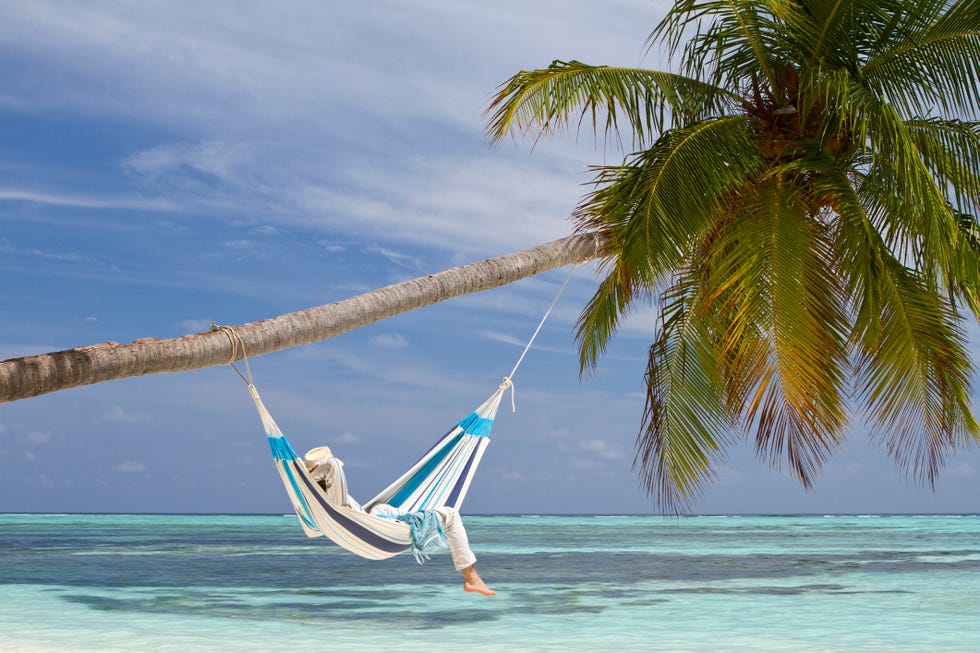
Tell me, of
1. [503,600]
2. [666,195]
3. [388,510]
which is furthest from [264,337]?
[503,600]

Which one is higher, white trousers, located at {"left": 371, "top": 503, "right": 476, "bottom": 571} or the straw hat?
the straw hat

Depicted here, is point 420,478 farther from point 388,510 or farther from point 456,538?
point 456,538

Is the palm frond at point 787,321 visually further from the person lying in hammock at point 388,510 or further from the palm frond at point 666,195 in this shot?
the person lying in hammock at point 388,510

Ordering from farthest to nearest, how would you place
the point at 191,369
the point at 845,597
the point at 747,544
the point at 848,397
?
the point at 747,544 → the point at 845,597 → the point at 848,397 → the point at 191,369

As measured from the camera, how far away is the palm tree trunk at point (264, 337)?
2051 millimetres

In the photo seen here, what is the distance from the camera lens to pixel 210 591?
9.38 m

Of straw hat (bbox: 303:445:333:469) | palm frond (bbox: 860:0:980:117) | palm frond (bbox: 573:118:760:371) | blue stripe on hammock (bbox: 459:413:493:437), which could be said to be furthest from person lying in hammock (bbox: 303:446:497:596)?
palm frond (bbox: 860:0:980:117)

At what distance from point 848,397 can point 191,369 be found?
102 inches

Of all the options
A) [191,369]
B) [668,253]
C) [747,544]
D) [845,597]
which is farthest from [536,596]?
[747,544]

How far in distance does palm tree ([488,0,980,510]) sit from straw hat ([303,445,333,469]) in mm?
1364

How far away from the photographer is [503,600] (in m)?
8.80

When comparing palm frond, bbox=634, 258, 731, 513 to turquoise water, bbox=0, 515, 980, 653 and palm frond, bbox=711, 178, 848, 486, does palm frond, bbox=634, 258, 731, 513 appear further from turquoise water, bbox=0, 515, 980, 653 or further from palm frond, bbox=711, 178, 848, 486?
turquoise water, bbox=0, 515, 980, 653

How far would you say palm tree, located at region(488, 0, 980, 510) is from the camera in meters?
3.60

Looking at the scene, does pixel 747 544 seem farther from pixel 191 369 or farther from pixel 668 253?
pixel 191 369
